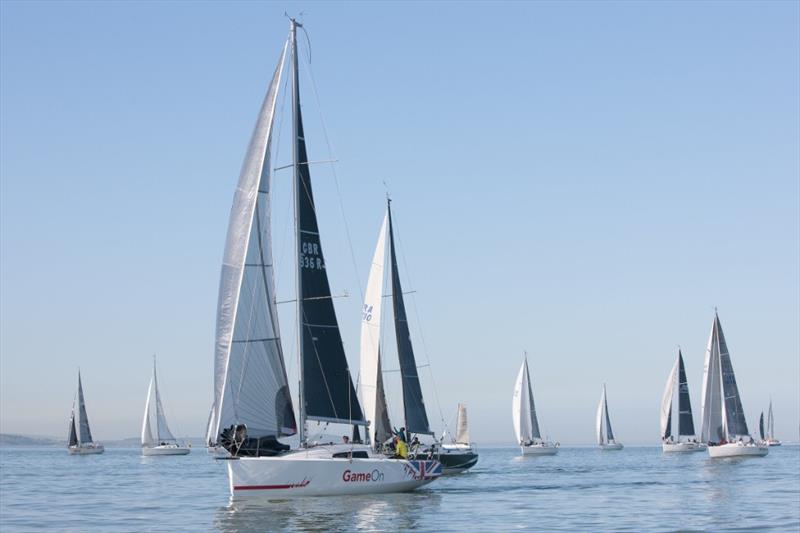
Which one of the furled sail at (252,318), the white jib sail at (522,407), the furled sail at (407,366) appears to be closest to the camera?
the furled sail at (252,318)

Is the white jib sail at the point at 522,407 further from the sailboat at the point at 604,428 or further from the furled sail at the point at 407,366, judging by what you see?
the furled sail at the point at 407,366

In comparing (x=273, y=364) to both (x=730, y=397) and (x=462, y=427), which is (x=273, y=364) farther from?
(x=730, y=397)

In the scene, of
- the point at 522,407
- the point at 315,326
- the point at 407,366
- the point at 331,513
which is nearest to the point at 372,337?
the point at 407,366

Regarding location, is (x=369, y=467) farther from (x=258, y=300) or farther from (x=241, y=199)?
(x=241, y=199)

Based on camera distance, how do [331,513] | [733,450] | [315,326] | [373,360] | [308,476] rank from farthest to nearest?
[733,450] < [373,360] < [315,326] < [308,476] < [331,513]

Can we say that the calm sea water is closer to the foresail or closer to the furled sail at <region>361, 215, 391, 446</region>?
the furled sail at <region>361, 215, 391, 446</region>

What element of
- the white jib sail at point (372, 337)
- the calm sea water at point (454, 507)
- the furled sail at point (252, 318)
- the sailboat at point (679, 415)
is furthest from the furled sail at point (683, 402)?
the furled sail at point (252, 318)

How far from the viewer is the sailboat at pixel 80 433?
4670 inches

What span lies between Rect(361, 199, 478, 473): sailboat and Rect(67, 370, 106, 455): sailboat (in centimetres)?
7154

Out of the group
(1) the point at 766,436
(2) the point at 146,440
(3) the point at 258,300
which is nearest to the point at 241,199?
(3) the point at 258,300

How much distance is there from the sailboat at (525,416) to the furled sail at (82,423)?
47536 mm

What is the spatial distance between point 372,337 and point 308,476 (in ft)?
46.4

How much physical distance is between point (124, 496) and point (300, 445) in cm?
1348

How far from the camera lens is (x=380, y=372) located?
48344 millimetres
